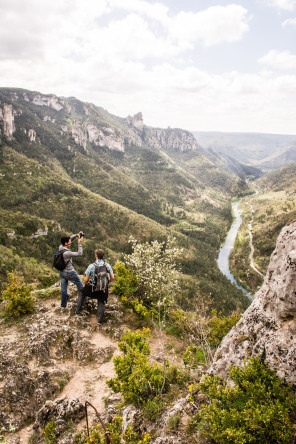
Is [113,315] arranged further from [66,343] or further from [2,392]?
[2,392]

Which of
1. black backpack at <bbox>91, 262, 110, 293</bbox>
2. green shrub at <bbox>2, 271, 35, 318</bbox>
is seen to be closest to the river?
black backpack at <bbox>91, 262, 110, 293</bbox>

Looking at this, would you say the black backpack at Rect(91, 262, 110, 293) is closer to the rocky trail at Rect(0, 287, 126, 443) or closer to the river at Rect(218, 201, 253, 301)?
the rocky trail at Rect(0, 287, 126, 443)

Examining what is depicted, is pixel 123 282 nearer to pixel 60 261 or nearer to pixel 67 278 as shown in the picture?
pixel 67 278

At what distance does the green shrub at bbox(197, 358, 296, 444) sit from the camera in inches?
156

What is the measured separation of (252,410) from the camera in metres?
4.27

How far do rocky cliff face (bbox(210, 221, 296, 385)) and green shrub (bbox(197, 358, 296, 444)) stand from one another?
0.38 metres

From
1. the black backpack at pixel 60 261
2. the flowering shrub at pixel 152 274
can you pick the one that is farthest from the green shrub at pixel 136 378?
the flowering shrub at pixel 152 274

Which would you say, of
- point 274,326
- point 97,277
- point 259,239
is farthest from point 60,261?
point 259,239

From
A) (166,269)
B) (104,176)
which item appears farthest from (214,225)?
(166,269)

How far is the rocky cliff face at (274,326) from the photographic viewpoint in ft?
16.7

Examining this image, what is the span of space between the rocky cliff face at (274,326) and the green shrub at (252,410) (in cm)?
38

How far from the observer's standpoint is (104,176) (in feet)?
642

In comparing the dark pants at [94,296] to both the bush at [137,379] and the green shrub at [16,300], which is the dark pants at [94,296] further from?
the bush at [137,379]

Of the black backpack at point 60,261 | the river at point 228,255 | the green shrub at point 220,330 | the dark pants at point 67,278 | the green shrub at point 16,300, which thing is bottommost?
the river at point 228,255
